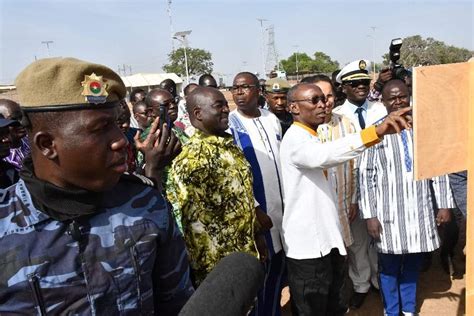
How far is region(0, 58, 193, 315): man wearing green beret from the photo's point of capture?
96cm

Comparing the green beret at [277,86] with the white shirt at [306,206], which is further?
the green beret at [277,86]

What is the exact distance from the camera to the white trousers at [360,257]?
3615 mm

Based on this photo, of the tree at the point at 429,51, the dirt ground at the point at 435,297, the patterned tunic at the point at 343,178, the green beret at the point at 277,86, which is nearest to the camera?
the patterned tunic at the point at 343,178

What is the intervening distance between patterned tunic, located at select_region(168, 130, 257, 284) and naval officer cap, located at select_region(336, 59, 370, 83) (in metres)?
2.02

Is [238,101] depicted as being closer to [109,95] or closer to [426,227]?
[426,227]

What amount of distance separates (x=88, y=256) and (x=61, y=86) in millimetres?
423

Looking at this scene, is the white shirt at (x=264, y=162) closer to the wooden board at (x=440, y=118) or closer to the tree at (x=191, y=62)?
the wooden board at (x=440, y=118)

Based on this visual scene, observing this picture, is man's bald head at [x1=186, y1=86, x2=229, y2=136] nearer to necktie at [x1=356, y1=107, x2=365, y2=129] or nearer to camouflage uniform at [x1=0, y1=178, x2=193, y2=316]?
camouflage uniform at [x1=0, y1=178, x2=193, y2=316]

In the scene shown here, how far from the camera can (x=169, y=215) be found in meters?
1.18

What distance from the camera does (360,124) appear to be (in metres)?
3.81

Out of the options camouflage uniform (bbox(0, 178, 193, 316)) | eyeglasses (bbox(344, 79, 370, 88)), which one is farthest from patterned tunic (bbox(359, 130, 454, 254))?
camouflage uniform (bbox(0, 178, 193, 316))

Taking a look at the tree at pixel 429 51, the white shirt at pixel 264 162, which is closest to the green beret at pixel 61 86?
the white shirt at pixel 264 162

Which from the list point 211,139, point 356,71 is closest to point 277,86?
point 356,71

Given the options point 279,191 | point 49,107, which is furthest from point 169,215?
point 279,191
